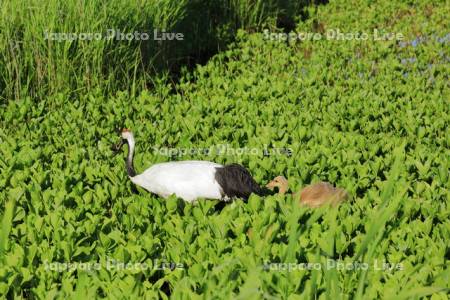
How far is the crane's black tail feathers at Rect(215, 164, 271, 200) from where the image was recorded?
14.4ft

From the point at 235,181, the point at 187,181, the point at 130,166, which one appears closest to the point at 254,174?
the point at 235,181

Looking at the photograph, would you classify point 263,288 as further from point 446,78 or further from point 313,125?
point 446,78

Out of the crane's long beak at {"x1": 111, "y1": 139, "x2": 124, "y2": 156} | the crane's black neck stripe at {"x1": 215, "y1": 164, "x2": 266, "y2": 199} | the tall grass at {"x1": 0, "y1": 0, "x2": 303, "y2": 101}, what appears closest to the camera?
→ the crane's black neck stripe at {"x1": 215, "y1": 164, "x2": 266, "y2": 199}

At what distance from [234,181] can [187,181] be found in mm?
322

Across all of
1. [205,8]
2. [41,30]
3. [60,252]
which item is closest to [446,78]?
[205,8]

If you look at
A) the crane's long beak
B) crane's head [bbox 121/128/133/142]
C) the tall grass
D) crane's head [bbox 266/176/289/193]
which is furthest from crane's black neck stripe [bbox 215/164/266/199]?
the tall grass

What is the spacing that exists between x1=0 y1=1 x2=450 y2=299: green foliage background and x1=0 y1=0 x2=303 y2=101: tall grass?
122 mm

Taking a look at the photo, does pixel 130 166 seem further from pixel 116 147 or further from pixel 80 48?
pixel 80 48

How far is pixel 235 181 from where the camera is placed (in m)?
4.40

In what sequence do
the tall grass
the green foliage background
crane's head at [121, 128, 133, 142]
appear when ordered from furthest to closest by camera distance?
the tall grass, crane's head at [121, 128, 133, 142], the green foliage background

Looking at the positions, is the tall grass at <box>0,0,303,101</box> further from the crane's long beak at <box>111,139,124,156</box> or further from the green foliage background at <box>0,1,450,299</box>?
the crane's long beak at <box>111,139,124,156</box>

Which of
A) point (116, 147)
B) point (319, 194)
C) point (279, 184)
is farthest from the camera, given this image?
point (116, 147)

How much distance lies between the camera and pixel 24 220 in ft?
13.4

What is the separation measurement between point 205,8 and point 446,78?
359 cm
